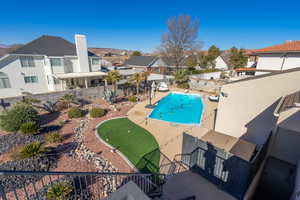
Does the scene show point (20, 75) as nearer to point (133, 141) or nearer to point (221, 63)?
point (133, 141)

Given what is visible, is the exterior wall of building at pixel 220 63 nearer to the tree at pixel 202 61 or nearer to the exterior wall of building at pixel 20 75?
the tree at pixel 202 61

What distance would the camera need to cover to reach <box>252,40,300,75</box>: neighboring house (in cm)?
1373

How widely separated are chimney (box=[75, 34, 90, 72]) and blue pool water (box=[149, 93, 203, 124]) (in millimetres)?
14684

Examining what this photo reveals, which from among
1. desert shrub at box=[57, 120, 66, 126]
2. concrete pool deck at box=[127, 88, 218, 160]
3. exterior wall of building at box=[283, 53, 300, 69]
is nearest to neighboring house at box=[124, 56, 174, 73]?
concrete pool deck at box=[127, 88, 218, 160]

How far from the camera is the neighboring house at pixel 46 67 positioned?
20.5m

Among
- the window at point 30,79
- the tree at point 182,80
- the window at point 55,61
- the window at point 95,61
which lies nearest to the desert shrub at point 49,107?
the window at point 30,79

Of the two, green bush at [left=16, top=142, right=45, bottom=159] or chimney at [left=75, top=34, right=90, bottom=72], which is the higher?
chimney at [left=75, top=34, right=90, bottom=72]

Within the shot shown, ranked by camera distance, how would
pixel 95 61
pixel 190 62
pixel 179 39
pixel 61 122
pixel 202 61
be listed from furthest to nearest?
1. pixel 202 61
2. pixel 190 62
3. pixel 179 39
4. pixel 95 61
5. pixel 61 122

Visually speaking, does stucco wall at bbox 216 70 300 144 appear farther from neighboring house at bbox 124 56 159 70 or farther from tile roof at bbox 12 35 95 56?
neighboring house at bbox 124 56 159 70

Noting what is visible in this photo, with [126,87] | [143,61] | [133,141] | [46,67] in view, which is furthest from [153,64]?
[133,141]

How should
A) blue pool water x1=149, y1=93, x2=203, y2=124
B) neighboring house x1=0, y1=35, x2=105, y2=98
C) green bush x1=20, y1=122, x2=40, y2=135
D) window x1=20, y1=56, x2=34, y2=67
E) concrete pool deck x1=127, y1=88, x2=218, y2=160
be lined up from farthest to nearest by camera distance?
window x1=20, y1=56, x2=34, y2=67 < neighboring house x1=0, y1=35, x2=105, y2=98 < blue pool water x1=149, y1=93, x2=203, y2=124 < green bush x1=20, y1=122, x2=40, y2=135 < concrete pool deck x1=127, y1=88, x2=218, y2=160

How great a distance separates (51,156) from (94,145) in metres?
2.66

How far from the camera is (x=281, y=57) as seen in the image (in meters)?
14.7

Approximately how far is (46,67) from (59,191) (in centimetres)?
2301
